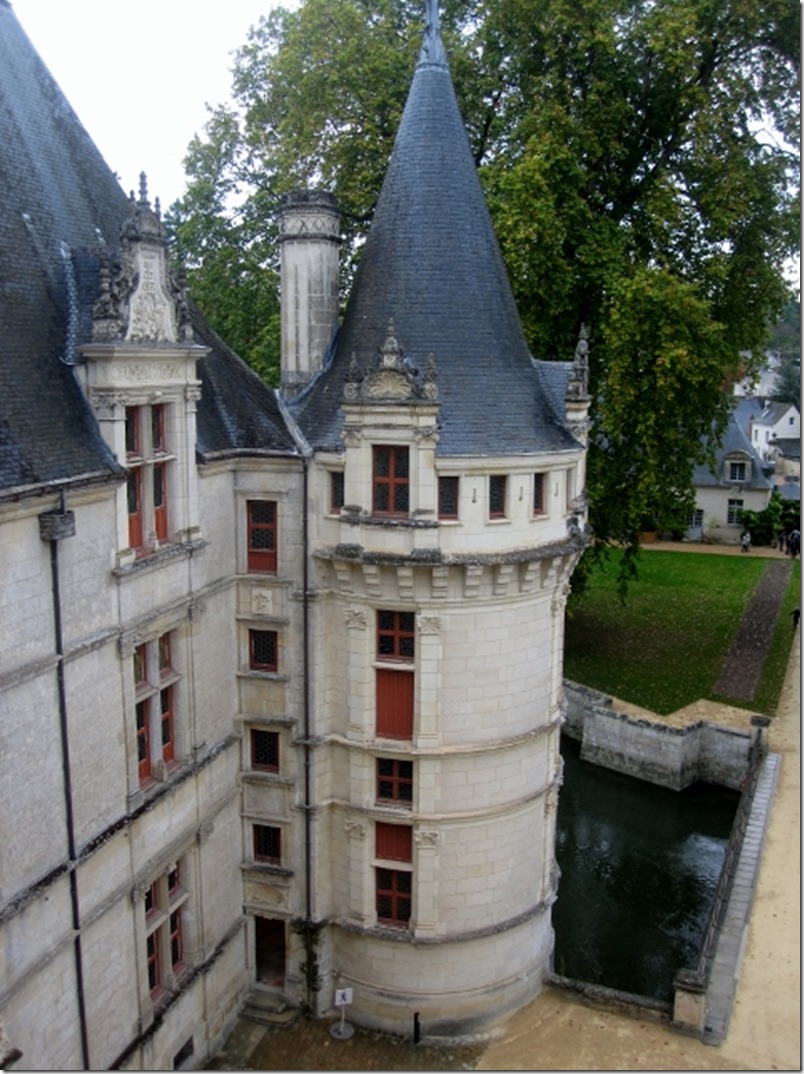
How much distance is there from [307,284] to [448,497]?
5722 millimetres

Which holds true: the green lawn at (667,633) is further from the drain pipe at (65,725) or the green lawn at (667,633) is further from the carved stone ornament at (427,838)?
the drain pipe at (65,725)

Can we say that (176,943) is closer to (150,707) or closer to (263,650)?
(150,707)

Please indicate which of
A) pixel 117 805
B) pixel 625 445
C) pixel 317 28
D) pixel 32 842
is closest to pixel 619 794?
pixel 625 445

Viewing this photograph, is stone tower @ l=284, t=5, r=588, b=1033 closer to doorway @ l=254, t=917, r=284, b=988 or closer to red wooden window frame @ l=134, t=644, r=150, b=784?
doorway @ l=254, t=917, r=284, b=988

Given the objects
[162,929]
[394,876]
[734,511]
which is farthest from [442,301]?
[734,511]

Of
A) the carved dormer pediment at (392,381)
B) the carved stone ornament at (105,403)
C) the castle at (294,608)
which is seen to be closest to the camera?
the castle at (294,608)

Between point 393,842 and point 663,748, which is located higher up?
point 393,842

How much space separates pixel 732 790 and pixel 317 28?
1126 inches

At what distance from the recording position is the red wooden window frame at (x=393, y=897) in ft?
66.3

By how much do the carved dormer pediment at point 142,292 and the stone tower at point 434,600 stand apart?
10.5 ft

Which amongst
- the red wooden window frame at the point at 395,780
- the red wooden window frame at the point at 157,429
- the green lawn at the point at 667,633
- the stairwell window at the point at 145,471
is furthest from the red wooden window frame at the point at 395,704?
the green lawn at the point at 667,633

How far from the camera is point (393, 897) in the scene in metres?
20.3

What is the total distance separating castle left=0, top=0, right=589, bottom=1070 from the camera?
1546 centimetres

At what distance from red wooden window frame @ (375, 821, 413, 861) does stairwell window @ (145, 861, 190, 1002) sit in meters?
3.90
